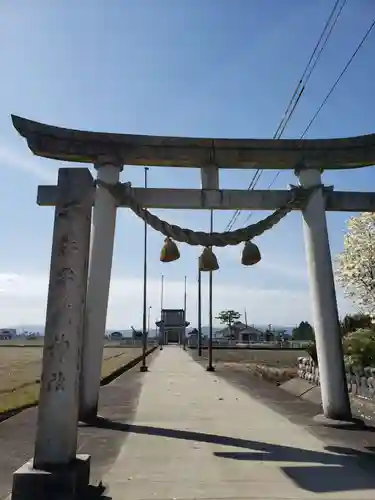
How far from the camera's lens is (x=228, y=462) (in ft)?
21.2

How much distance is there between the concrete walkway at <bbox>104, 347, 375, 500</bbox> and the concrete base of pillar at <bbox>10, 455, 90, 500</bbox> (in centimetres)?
55

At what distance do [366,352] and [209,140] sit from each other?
771 cm

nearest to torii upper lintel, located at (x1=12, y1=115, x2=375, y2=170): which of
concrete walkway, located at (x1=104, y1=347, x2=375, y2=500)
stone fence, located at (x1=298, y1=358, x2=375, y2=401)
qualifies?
stone fence, located at (x1=298, y1=358, x2=375, y2=401)

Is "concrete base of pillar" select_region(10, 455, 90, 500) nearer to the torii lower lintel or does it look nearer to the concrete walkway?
the concrete walkway

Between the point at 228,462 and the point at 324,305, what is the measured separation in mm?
4072

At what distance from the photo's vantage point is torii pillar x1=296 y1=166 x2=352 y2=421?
9086 millimetres

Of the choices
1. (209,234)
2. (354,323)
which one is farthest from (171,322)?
(209,234)

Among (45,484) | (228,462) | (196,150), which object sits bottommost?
(228,462)

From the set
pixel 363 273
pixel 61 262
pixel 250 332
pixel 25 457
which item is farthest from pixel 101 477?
pixel 250 332

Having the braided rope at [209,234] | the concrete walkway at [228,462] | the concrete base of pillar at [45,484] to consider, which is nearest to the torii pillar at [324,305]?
the concrete walkway at [228,462]

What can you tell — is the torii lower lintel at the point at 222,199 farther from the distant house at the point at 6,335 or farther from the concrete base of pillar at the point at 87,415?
the distant house at the point at 6,335

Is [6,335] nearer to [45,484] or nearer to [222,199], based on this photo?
[222,199]

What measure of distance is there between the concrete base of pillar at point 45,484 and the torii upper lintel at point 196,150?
631 cm

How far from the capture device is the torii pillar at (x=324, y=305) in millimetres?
9086
